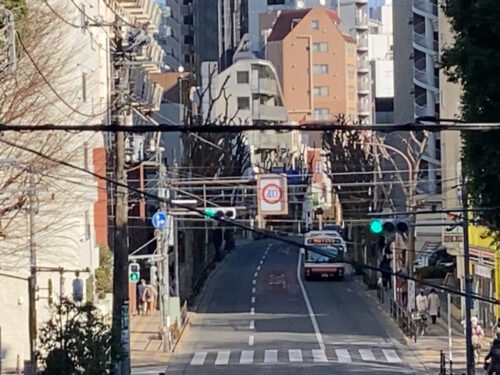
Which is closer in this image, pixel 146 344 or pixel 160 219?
pixel 160 219

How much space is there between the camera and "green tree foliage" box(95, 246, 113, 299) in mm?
39938

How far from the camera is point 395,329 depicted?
43.2 m

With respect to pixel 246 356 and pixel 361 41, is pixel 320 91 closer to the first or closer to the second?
pixel 361 41

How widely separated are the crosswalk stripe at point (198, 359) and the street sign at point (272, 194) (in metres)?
6.43

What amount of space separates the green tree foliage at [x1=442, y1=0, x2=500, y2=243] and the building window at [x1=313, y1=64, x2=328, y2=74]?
101896 mm

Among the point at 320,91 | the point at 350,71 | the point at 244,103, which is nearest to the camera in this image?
the point at 244,103

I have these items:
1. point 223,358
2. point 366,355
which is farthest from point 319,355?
point 223,358

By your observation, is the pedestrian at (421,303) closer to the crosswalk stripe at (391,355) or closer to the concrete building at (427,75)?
the crosswalk stripe at (391,355)

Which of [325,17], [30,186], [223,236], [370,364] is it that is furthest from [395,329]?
[325,17]

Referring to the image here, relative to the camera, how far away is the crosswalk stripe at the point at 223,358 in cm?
3567

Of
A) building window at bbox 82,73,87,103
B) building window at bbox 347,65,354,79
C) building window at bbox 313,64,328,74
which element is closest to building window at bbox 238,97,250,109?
building window at bbox 313,64,328,74

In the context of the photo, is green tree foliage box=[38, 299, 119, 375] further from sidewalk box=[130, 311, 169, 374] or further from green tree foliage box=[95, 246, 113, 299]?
green tree foliage box=[95, 246, 113, 299]

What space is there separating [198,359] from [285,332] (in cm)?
653

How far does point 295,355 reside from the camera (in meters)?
36.8
